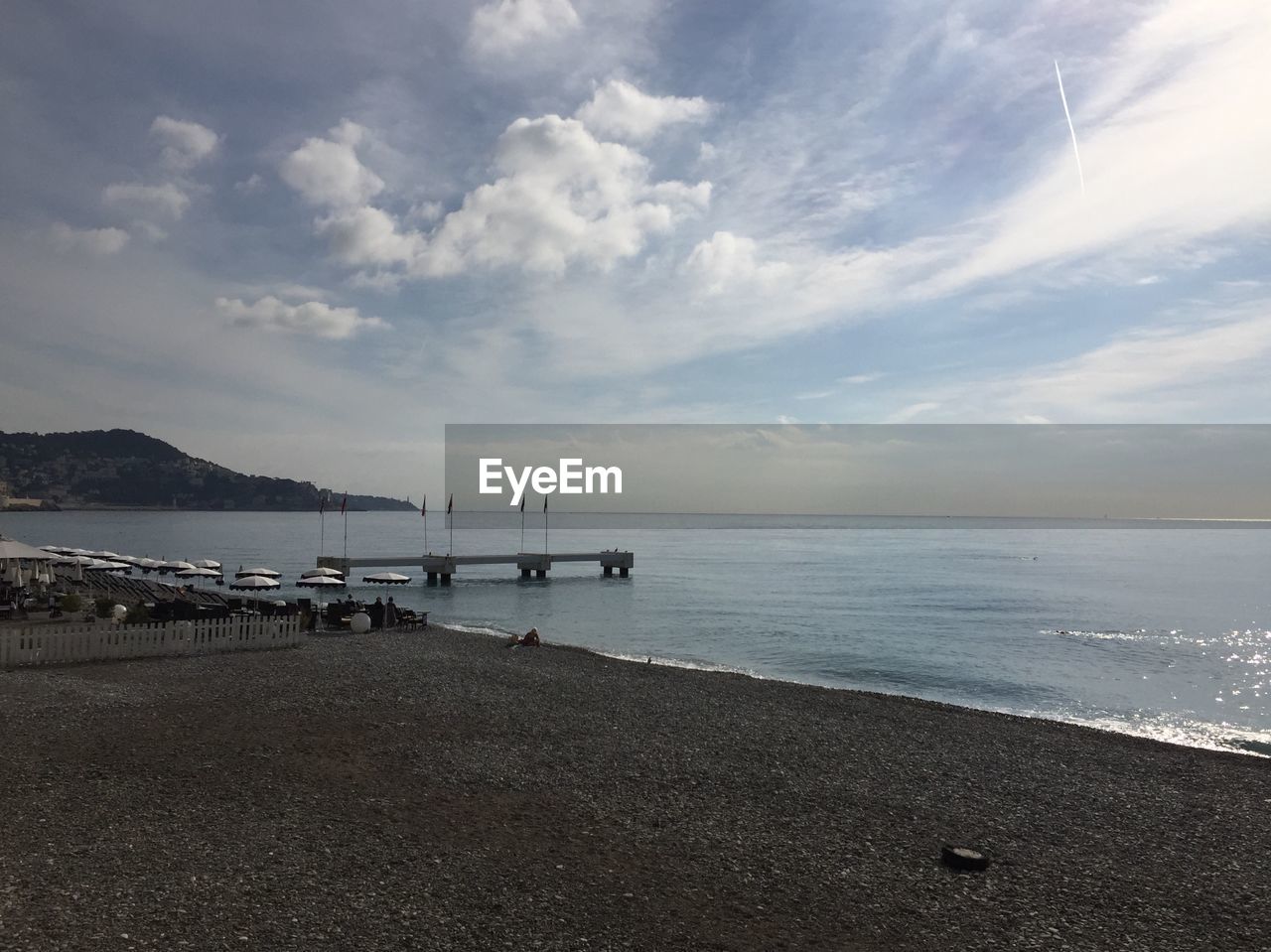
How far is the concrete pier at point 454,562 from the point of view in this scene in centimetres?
6182

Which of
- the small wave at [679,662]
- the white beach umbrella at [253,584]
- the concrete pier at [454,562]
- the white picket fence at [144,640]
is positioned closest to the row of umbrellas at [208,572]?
the white beach umbrella at [253,584]

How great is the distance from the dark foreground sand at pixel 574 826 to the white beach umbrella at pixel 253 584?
826 inches

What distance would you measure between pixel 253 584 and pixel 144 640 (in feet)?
63.8

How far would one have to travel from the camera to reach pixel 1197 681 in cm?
2719

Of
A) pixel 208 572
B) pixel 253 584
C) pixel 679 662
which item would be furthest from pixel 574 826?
pixel 208 572

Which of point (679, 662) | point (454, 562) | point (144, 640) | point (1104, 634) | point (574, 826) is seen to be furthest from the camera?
point (454, 562)

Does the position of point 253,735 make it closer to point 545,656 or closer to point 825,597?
point 545,656

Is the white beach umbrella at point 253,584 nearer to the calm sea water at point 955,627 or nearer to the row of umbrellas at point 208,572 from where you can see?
the row of umbrellas at point 208,572

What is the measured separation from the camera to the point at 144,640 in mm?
17812

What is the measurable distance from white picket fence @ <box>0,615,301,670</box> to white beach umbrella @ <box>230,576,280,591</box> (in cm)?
1567

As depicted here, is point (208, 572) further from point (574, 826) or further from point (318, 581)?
point (574, 826)

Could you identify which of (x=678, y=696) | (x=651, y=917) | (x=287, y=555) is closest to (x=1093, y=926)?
(x=651, y=917)

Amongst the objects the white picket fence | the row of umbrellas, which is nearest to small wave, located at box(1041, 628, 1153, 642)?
the row of umbrellas

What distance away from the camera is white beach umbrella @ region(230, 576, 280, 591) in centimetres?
3544
